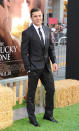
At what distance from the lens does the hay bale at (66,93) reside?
6.25m

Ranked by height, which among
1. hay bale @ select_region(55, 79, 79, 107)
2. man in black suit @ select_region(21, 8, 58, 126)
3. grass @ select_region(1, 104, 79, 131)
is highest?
man in black suit @ select_region(21, 8, 58, 126)

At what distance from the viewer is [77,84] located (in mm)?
6672

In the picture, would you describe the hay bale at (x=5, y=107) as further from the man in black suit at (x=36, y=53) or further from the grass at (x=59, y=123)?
the man in black suit at (x=36, y=53)

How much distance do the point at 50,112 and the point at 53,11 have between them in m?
38.7

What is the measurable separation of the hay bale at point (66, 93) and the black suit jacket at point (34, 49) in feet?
4.73

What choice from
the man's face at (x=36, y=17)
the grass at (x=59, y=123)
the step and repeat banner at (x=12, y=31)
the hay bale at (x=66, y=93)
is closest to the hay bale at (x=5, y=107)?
the grass at (x=59, y=123)

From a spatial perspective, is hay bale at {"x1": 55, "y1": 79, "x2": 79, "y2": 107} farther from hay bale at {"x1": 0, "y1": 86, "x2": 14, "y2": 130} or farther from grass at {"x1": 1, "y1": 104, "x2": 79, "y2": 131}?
hay bale at {"x1": 0, "y1": 86, "x2": 14, "y2": 130}

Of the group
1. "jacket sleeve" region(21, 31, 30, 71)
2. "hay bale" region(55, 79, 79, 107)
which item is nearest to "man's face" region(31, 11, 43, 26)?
"jacket sleeve" region(21, 31, 30, 71)

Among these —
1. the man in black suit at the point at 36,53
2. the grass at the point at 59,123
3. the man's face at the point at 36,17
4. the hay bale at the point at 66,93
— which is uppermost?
the man's face at the point at 36,17

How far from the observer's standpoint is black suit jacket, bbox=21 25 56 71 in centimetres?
477

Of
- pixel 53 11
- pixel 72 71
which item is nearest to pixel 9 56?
pixel 72 71

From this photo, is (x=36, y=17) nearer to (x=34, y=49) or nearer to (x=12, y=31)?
(x=34, y=49)

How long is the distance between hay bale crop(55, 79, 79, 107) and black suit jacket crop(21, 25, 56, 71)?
56.8 inches

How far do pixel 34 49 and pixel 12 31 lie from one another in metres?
1.21
